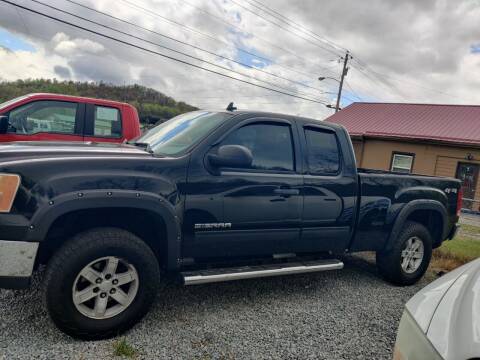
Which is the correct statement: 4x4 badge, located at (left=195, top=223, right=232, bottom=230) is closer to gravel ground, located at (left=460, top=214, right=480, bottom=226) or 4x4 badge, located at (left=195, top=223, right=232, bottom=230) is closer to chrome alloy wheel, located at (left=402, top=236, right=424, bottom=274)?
chrome alloy wheel, located at (left=402, top=236, right=424, bottom=274)

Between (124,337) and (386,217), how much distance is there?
10.2ft

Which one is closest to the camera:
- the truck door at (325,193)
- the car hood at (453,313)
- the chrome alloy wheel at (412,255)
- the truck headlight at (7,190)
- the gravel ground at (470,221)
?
the car hood at (453,313)

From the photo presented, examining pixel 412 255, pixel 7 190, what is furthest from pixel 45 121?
pixel 412 255

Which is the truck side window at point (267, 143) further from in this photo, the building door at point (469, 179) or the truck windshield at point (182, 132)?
the building door at point (469, 179)

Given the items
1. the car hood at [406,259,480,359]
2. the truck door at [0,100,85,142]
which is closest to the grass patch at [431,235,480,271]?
the car hood at [406,259,480,359]

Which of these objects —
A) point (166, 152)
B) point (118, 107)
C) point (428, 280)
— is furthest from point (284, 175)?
point (118, 107)

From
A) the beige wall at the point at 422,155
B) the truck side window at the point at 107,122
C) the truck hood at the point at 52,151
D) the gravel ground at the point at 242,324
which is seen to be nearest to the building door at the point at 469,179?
the beige wall at the point at 422,155

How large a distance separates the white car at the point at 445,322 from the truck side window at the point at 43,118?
587cm

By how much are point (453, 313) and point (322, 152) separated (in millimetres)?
2460

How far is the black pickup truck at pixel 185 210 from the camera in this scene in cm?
257

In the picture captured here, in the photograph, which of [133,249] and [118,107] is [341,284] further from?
[118,107]

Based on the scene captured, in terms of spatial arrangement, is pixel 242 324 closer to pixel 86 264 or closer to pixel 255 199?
pixel 255 199

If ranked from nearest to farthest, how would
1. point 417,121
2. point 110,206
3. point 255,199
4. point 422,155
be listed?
1. point 110,206
2. point 255,199
3. point 422,155
4. point 417,121

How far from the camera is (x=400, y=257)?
4.49 m
